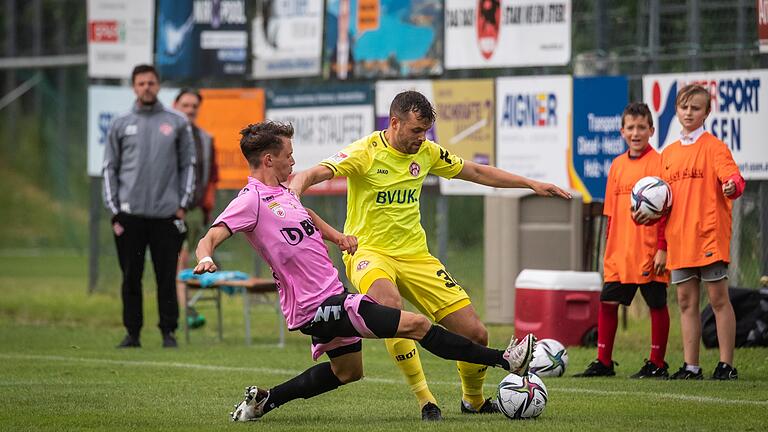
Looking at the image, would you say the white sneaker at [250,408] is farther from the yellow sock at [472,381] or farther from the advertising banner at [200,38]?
the advertising banner at [200,38]

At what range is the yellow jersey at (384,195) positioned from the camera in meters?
8.91

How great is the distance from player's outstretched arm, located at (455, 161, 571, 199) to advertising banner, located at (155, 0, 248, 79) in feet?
30.5

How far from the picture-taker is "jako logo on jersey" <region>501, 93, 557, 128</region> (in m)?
14.9

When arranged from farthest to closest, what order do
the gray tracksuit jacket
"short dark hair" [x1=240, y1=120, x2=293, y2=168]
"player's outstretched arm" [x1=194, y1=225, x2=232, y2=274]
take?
the gray tracksuit jacket, "short dark hair" [x1=240, y1=120, x2=293, y2=168], "player's outstretched arm" [x1=194, y1=225, x2=232, y2=274]

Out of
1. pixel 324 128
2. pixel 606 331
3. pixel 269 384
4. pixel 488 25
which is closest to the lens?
pixel 269 384

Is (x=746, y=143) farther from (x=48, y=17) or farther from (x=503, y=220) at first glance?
(x=48, y=17)

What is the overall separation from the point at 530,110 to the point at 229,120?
4485mm

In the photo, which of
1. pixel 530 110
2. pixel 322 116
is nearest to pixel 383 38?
pixel 322 116

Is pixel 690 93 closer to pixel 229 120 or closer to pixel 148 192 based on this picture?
pixel 148 192

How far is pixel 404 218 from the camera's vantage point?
29.5 ft

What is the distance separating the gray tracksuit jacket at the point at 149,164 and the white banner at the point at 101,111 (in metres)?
4.96

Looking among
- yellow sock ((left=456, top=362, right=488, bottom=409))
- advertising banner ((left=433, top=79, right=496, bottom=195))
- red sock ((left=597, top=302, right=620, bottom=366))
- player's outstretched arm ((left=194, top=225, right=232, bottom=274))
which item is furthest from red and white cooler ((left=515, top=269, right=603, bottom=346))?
player's outstretched arm ((left=194, top=225, right=232, bottom=274))

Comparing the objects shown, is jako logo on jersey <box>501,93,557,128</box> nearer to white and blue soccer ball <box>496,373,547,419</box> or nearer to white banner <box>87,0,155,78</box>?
white banner <box>87,0,155,78</box>

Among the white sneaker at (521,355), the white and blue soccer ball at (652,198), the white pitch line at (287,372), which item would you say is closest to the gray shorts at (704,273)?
the white and blue soccer ball at (652,198)
